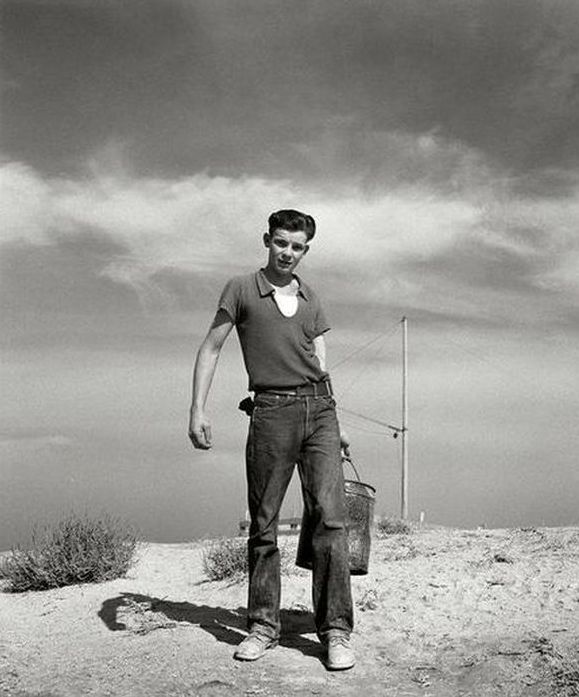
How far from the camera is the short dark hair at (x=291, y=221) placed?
541cm

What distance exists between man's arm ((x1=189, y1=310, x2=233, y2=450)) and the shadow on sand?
151 centimetres

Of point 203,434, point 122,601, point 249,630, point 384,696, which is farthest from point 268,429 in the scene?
point 122,601

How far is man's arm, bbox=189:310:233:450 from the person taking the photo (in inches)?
212

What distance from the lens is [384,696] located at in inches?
188

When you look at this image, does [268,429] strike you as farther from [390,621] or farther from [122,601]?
[122,601]

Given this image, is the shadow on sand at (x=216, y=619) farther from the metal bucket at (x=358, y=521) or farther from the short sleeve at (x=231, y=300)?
the short sleeve at (x=231, y=300)

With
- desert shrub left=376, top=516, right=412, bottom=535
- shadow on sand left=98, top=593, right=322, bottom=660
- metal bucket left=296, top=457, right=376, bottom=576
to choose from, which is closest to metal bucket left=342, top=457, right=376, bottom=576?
metal bucket left=296, top=457, right=376, bottom=576

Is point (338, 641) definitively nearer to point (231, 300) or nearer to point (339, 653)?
point (339, 653)

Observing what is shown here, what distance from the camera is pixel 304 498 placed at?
538cm

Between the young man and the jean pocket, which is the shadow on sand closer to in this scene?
the young man

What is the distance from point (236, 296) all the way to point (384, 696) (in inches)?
99.7

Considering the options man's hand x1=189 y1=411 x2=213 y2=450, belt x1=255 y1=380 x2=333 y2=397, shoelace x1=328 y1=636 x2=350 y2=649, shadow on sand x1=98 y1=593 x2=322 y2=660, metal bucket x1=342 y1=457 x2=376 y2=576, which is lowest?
shadow on sand x1=98 y1=593 x2=322 y2=660

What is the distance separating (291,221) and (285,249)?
7.2 inches

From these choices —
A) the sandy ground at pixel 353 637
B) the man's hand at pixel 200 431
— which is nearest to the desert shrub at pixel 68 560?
the sandy ground at pixel 353 637
